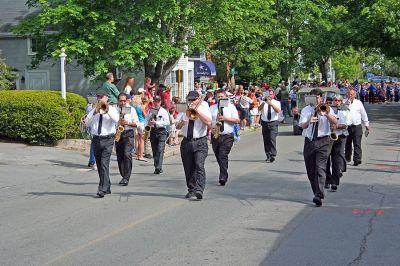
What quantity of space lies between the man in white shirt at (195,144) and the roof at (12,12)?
29.2 meters

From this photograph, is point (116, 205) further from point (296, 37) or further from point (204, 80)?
point (296, 37)

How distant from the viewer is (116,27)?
2464 cm

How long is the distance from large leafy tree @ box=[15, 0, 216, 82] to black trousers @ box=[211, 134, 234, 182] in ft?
34.4

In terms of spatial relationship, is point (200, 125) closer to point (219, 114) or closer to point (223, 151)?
point (219, 114)

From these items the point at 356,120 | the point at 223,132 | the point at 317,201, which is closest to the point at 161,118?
the point at 223,132

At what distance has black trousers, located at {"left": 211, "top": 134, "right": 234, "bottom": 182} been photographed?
44.1 ft

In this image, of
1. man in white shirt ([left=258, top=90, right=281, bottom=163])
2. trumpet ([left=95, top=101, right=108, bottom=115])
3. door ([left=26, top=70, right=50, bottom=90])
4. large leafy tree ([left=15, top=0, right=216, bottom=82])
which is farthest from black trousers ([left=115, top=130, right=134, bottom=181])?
door ([left=26, top=70, right=50, bottom=90])

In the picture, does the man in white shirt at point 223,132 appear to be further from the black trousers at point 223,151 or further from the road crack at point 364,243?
the road crack at point 364,243

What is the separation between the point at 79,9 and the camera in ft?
76.7

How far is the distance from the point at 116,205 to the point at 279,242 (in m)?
3.64

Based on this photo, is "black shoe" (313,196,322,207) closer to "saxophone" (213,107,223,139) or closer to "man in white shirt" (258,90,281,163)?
"saxophone" (213,107,223,139)

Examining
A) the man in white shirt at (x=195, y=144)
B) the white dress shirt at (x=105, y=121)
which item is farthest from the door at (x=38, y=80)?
the man in white shirt at (x=195, y=144)

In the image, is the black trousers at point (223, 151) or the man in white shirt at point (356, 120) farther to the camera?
the man in white shirt at point (356, 120)

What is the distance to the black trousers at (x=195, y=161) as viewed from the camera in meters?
11.7
